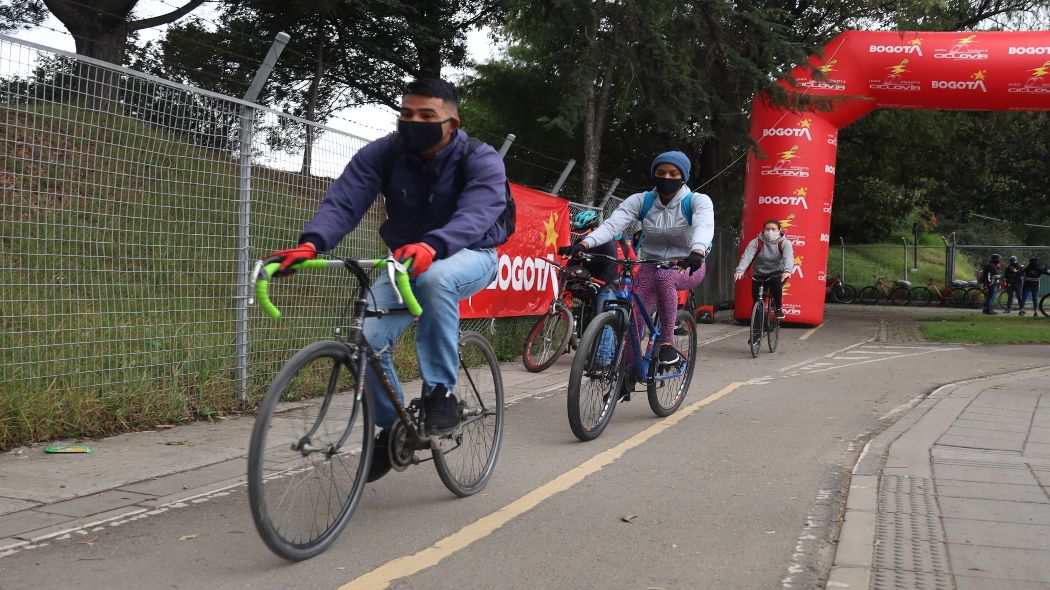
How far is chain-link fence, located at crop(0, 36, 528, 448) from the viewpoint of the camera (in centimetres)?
549

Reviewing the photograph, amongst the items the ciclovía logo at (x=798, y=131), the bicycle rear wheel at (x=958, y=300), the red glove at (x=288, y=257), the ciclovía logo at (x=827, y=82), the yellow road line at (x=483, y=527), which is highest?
the ciclovía logo at (x=827, y=82)

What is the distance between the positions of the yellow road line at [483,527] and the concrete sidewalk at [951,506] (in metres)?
1.38

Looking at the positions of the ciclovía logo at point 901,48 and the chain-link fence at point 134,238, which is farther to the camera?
the ciclovía logo at point 901,48

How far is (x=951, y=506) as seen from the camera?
15.5 feet

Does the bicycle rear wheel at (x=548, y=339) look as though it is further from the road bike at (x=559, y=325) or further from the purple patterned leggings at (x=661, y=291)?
the purple patterned leggings at (x=661, y=291)

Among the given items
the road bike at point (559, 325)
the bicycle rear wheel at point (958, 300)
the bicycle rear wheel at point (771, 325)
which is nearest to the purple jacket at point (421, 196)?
the road bike at point (559, 325)

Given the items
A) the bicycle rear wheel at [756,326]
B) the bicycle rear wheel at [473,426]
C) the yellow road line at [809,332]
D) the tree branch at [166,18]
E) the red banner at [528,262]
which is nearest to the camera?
the bicycle rear wheel at [473,426]

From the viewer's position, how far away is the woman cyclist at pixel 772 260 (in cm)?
1323

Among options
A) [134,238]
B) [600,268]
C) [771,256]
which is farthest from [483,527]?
[771,256]

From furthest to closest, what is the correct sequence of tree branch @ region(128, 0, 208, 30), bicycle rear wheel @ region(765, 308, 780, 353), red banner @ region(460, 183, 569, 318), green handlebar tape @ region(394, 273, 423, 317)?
tree branch @ region(128, 0, 208, 30) → bicycle rear wheel @ region(765, 308, 780, 353) → red banner @ region(460, 183, 569, 318) → green handlebar tape @ region(394, 273, 423, 317)

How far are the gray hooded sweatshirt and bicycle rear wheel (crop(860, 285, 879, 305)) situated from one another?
71.3 ft

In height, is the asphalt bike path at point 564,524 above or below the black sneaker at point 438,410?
below

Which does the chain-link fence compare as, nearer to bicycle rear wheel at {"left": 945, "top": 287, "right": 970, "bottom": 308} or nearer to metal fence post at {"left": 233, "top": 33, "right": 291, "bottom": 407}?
metal fence post at {"left": 233, "top": 33, "right": 291, "bottom": 407}

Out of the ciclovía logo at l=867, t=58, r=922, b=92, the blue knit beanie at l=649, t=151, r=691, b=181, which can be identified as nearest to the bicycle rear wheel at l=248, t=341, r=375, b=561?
the blue knit beanie at l=649, t=151, r=691, b=181
